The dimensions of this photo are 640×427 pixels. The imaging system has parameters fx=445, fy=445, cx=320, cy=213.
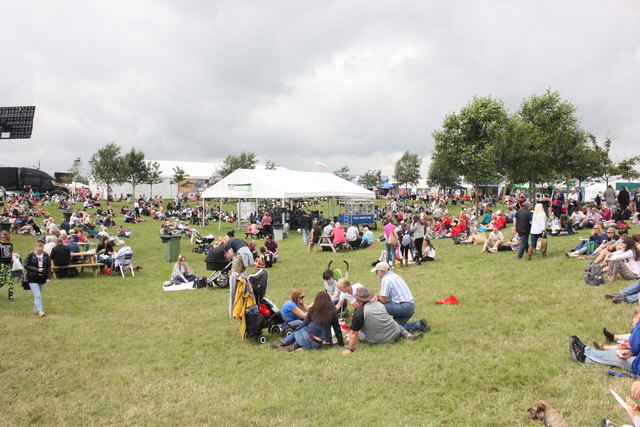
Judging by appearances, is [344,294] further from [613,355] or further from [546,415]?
[546,415]

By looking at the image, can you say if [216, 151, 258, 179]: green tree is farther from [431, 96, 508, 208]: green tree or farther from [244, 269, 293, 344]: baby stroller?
[244, 269, 293, 344]: baby stroller

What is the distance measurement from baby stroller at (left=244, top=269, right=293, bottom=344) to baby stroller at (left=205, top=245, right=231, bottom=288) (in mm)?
3787

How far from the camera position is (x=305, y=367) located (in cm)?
575

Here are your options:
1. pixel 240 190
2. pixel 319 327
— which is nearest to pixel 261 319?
pixel 319 327

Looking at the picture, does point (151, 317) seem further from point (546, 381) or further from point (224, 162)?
point (224, 162)

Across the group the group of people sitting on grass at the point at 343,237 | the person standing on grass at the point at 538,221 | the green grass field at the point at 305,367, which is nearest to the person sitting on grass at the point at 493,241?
the person standing on grass at the point at 538,221

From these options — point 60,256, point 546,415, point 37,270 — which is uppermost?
point 37,270

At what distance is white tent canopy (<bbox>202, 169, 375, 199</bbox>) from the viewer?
24422 millimetres

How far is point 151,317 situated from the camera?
340 inches

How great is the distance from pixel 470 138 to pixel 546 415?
35.2 metres

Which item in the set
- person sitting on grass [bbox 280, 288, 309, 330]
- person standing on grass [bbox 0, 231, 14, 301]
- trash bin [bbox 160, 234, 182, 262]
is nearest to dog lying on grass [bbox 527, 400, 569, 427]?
person sitting on grass [bbox 280, 288, 309, 330]

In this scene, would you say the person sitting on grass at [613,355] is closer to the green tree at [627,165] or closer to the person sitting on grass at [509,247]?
the person sitting on grass at [509,247]

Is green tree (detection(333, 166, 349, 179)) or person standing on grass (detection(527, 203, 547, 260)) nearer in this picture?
person standing on grass (detection(527, 203, 547, 260))

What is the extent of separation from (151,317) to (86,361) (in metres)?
2.40
